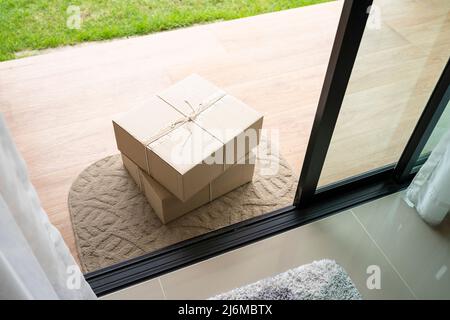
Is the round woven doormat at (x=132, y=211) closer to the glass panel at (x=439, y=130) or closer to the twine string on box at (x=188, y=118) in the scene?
the twine string on box at (x=188, y=118)

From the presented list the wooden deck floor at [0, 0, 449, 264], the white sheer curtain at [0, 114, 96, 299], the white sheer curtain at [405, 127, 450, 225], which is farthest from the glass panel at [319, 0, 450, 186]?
the white sheer curtain at [0, 114, 96, 299]

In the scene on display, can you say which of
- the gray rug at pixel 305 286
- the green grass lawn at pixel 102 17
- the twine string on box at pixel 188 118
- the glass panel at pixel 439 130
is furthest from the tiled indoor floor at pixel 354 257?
the green grass lawn at pixel 102 17

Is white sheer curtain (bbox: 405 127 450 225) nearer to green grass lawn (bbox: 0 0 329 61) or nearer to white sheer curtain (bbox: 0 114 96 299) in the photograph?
white sheer curtain (bbox: 0 114 96 299)

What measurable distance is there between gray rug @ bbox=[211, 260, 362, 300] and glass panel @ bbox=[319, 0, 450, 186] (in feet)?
1.13

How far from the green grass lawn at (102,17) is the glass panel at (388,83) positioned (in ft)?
4.58

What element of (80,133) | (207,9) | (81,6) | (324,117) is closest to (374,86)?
(324,117)

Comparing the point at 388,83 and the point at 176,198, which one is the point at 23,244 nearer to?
the point at 176,198

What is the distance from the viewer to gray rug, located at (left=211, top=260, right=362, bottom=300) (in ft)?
4.86

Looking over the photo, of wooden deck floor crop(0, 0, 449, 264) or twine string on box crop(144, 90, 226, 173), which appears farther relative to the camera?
wooden deck floor crop(0, 0, 449, 264)

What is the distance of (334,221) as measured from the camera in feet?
5.61

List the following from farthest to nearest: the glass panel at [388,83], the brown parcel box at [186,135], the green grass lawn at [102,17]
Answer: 1. the green grass lawn at [102,17]
2. the brown parcel box at [186,135]
3. the glass panel at [388,83]

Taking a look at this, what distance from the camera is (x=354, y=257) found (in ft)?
5.27

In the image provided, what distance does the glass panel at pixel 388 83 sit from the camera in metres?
1.24
